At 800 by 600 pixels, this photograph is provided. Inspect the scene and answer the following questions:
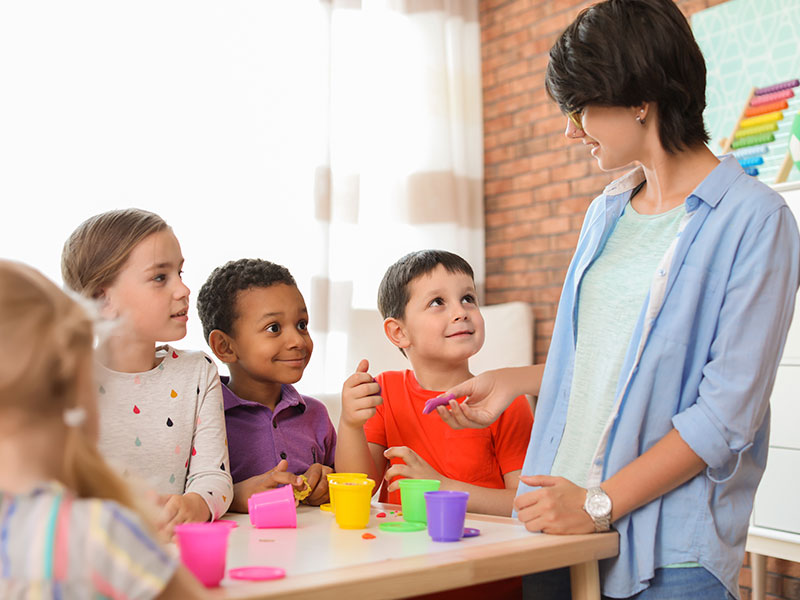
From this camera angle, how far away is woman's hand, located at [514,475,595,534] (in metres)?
1.19

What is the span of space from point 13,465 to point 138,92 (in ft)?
Answer: 9.14

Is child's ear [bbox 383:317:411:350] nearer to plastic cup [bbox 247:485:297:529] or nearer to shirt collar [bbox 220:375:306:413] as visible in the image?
shirt collar [bbox 220:375:306:413]

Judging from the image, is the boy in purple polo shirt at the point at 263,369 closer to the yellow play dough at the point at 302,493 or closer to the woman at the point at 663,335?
the yellow play dough at the point at 302,493

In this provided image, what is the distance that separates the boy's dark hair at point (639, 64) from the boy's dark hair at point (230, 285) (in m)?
0.84

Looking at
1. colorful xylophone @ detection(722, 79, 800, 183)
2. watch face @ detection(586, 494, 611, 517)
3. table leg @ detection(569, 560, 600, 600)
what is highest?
colorful xylophone @ detection(722, 79, 800, 183)

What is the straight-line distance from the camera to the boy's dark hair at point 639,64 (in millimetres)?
1277

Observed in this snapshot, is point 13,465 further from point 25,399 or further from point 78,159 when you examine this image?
point 78,159

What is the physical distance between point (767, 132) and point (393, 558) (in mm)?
2607

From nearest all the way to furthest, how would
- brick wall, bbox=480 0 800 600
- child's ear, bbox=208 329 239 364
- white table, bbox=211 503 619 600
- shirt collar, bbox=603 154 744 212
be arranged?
white table, bbox=211 503 619 600, shirt collar, bbox=603 154 744 212, child's ear, bbox=208 329 239 364, brick wall, bbox=480 0 800 600

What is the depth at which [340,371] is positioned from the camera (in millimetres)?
3674

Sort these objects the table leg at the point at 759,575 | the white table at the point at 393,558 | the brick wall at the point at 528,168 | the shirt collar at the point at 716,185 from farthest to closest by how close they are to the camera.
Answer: the brick wall at the point at 528,168, the table leg at the point at 759,575, the shirt collar at the point at 716,185, the white table at the point at 393,558

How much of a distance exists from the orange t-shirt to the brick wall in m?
2.18

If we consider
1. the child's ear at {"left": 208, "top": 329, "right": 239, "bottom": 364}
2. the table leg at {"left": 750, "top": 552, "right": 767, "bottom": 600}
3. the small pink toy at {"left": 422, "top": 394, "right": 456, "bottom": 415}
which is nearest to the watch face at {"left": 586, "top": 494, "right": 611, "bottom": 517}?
the small pink toy at {"left": 422, "top": 394, "right": 456, "bottom": 415}

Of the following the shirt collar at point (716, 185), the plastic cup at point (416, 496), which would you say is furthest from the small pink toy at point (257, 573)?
the shirt collar at point (716, 185)
